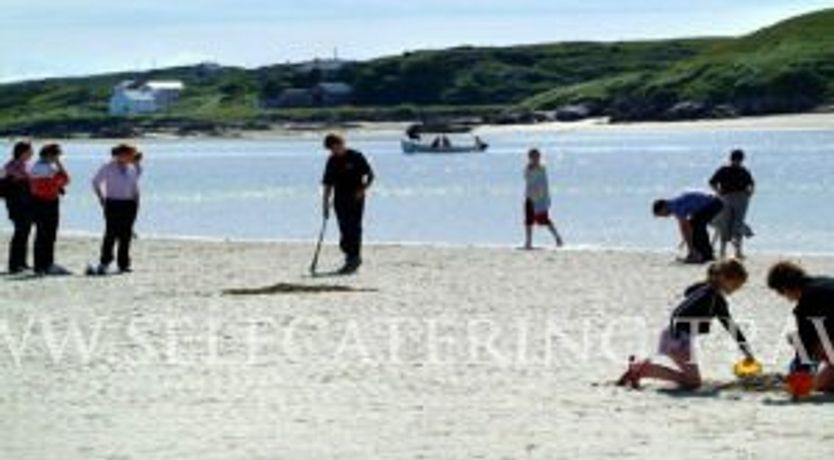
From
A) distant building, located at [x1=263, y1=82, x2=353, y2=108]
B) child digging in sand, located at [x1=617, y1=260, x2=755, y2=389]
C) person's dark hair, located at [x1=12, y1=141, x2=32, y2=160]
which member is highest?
distant building, located at [x1=263, y1=82, x2=353, y2=108]

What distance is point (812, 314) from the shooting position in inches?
448

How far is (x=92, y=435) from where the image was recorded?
10.5m

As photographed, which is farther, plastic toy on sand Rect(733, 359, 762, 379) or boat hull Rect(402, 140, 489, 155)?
boat hull Rect(402, 140, 489, 155)

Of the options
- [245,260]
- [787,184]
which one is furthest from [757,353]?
[787,184]

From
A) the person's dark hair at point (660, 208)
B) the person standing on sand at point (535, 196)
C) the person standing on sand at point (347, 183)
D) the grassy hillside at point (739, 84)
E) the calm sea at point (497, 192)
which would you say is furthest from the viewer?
the grassy hillside at point (739, 84)

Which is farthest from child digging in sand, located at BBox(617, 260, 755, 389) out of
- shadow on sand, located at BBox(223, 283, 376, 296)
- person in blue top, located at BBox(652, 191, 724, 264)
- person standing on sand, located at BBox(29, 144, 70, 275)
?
person standing on sand, located at BBox(29, 144, 70, 275)

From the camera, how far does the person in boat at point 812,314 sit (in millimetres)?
11352

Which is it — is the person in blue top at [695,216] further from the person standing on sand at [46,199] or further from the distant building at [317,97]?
the distant building at [317,97]

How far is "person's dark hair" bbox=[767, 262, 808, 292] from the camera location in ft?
37.3

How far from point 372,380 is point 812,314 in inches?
116

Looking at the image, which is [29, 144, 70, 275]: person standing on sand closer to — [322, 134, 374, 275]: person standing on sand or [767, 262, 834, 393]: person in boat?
[322, 134, 374, 275]: person standing on sand

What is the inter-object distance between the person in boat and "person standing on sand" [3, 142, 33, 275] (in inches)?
530

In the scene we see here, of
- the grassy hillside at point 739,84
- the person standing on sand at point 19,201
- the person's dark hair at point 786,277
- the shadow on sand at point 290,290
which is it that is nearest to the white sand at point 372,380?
the shadow on sand at point 290,290

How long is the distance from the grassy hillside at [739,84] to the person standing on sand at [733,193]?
363 ft
